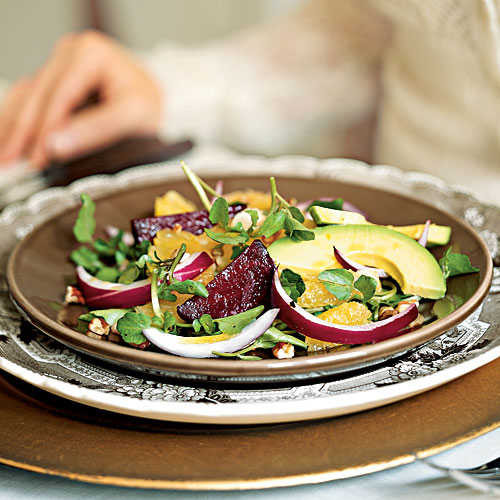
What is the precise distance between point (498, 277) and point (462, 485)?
28 centimetres

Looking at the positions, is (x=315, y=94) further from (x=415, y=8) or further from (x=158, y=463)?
(x=158, y=463)

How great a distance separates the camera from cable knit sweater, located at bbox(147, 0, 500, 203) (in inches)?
44.6

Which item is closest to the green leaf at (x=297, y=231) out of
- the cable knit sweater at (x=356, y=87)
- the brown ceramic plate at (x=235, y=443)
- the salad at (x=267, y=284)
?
the salad at (x=267, y=284)

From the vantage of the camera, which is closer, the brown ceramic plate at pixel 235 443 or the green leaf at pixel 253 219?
the brown ceramic plate at pixel 235 443

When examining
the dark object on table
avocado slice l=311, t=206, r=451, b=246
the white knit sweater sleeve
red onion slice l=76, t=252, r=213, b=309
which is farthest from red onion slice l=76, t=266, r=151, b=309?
the white knit sweater sleeve

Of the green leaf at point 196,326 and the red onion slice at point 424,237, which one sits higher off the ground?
the red onion slice at point 424,237

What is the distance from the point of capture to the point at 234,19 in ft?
14.3

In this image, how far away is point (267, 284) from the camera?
1.94 feet

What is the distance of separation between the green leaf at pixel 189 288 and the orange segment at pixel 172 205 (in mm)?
251

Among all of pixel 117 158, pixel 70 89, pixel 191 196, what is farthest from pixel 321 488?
pixel 70 89

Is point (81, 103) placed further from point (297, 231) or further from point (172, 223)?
point (297, 231)

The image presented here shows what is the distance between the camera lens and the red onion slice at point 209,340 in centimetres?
53

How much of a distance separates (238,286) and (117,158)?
75 centimetres

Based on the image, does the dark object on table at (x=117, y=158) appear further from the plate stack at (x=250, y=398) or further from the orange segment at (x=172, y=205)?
the plate stack at (x=250, y=398)
